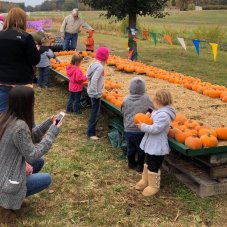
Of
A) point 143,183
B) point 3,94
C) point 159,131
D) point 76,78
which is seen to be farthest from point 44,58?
point 159,131

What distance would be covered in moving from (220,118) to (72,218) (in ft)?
8.34

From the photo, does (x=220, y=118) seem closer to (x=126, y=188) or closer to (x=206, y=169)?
Result: (x=206, y=169)

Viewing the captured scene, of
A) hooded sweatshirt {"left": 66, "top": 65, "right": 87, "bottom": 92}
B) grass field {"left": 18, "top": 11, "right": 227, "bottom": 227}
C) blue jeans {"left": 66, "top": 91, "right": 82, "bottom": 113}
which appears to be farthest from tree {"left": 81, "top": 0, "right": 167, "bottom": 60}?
grass field {"left": 18, "top": 11, "right": 227, "bottom": 227}

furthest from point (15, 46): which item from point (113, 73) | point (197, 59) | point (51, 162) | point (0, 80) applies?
point (197, 59)

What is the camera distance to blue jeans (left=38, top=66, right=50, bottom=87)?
10.2 meters

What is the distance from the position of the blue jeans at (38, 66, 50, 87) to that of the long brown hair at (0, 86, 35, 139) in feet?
21.3

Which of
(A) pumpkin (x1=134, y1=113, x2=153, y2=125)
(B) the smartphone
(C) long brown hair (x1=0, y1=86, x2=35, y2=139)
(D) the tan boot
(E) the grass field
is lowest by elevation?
(E) the grass field

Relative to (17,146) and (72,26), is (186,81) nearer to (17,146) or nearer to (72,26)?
(17,146)

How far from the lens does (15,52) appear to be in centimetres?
522

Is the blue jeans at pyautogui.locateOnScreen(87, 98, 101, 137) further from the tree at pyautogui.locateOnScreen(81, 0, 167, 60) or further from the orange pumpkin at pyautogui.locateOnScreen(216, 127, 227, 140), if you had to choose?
the tree at pyautogui.locateOnScreen(81, 0, 167, 60)

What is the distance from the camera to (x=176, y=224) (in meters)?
4.09

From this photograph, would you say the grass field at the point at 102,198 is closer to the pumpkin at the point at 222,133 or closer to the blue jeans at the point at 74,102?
the pumpkin at the point at 222,133

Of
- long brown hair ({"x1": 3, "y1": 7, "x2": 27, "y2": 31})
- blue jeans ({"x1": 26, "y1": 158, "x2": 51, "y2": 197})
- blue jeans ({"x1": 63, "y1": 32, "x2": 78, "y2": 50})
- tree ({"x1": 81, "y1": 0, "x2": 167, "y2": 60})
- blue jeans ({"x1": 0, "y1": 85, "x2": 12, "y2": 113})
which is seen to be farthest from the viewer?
tree ({"x1": 81, "y1": 0, "x2": 167, "y2": 60})

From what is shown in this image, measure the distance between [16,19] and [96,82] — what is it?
5.68 feet
